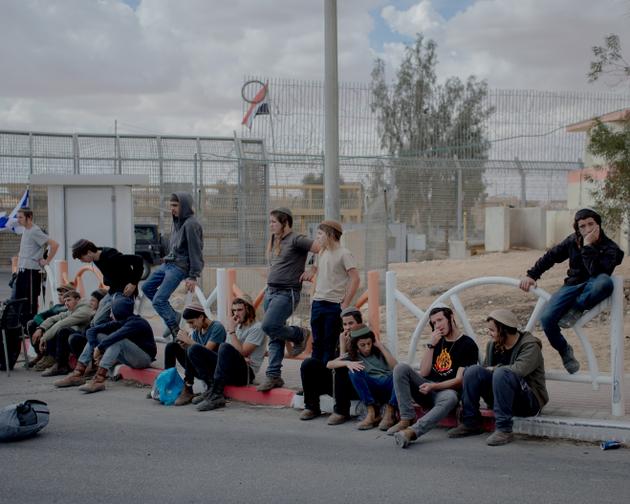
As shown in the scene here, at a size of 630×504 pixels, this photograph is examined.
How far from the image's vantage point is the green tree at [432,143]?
20.2 meters

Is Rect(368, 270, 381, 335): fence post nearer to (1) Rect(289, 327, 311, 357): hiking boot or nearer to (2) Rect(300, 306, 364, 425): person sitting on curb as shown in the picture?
(2) Rect(300, 306, 364, 425): person sitting on curb

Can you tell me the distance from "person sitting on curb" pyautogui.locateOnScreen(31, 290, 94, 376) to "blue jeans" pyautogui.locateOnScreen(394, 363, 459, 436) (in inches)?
179

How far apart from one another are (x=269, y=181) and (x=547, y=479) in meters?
10.4

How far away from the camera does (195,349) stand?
7.77m

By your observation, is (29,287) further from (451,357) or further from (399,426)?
(451,357)

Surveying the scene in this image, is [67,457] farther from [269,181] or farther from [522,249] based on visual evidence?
[522,249]

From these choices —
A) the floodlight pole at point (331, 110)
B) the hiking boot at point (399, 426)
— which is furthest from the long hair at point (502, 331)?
A: the floodlight pole at point (331, 110)

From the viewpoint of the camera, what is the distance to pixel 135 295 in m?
9.19

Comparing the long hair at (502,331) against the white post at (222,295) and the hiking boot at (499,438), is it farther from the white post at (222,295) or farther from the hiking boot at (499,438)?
the white post at (222,295)

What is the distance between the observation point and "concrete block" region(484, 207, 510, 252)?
22094 millimetres

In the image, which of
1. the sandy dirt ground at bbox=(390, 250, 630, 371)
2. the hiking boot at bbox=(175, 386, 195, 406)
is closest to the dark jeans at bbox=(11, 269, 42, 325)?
the hiking boot at bbox=(175, 386, 195, 406)

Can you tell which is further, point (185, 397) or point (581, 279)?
point (185, 397)

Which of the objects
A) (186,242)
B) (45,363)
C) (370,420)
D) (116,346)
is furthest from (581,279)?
(45,363)

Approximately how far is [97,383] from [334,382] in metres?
2.91
